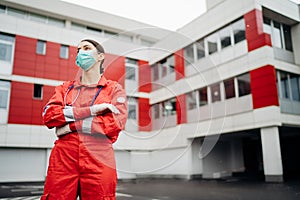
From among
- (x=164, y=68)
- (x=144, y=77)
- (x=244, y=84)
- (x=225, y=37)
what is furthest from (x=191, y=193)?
(x=225, y=37)

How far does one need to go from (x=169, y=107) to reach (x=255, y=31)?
1068cm

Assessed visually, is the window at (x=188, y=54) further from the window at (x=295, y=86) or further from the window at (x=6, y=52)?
the window at (x=6, y=52)

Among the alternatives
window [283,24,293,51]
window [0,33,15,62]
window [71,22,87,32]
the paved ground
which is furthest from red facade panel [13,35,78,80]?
window [283,24,293,51]

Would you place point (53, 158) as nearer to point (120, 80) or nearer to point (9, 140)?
point (120, 80)

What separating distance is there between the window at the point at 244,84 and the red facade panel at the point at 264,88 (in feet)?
0.86

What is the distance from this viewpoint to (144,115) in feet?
5.73

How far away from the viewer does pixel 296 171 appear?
17266 millimetres

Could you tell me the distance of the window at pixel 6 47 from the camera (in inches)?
545

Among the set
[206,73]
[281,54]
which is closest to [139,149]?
[206,73]

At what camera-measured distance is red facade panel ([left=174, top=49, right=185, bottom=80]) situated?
5.78 ft

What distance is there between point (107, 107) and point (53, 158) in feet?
1.45

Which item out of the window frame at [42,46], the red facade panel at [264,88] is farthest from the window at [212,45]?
the window frame at [42,46]

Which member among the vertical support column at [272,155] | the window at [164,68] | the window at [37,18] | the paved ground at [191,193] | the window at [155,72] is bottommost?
the paved ground at [191,193]

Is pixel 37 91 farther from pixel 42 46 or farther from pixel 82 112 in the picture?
pixel 82 112
